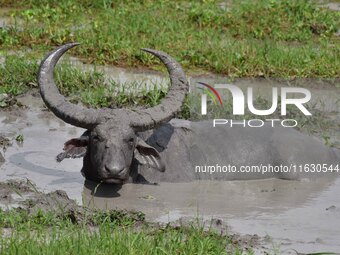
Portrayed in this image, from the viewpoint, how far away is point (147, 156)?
297 inches

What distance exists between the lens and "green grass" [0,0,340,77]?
10.2 m

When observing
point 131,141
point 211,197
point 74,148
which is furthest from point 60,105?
point 211,197

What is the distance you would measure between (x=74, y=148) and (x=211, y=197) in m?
1.01

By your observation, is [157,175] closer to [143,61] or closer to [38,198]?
[38,198]

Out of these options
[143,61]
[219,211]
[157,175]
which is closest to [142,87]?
[143,61]

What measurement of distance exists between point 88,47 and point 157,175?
119 inches

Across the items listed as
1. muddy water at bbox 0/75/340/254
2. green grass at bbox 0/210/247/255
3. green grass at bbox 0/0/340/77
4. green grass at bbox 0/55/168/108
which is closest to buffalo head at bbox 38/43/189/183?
muddy water at bbox 0/75/340/254

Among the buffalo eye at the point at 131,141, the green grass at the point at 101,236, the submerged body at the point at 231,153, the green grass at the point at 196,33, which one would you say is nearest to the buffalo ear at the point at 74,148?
the buffalo eye at the point at 131,141

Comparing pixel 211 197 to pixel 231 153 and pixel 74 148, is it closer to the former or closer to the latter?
pixel 231 153

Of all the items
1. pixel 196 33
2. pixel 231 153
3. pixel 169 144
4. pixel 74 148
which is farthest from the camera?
pixel 196 33

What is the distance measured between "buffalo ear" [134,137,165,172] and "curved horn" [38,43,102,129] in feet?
1.16

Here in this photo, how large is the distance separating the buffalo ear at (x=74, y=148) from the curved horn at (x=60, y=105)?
10 centimetres

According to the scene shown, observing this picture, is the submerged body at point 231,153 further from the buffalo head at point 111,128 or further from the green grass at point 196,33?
the green grass at point 196,33

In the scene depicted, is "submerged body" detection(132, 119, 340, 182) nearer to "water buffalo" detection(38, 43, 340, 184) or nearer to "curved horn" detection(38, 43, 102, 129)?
"water buffalo" detection(38, 43, 340, 184)
